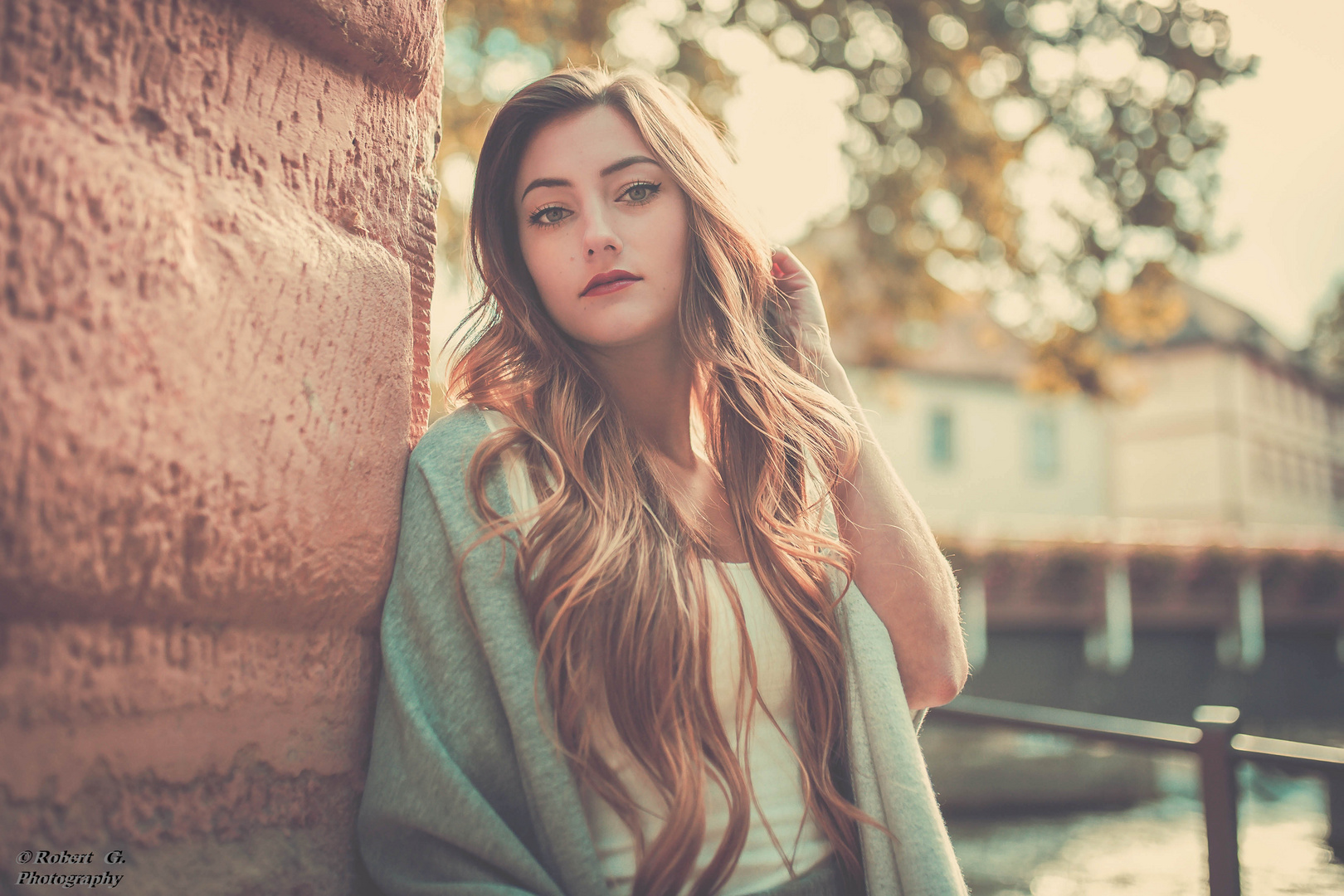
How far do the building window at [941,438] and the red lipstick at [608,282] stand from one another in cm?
2978

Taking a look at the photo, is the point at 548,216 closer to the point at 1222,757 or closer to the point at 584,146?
the point at 584,146

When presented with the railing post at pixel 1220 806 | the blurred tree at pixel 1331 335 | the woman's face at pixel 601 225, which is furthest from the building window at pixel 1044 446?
the woman's face at pixel 601 225

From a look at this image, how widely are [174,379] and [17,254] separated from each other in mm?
195

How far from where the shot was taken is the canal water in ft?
14.4

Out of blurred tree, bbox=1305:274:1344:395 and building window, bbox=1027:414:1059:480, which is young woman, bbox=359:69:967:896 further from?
blurred tree, bbox=1305:274:1344:395

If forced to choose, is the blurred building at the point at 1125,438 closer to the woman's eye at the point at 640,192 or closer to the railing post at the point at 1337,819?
the railing post at the point at 1337,819

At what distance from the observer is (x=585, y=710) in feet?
4.56

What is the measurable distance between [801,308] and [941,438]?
29899mm

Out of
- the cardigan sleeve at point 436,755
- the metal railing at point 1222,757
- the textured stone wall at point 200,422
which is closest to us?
the textured stone wall at point 200,422

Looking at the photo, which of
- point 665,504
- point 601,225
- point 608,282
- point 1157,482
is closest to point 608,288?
point 608,282

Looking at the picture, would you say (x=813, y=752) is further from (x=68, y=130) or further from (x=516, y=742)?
(x=68, y=130)

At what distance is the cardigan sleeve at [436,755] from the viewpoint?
4.04ft

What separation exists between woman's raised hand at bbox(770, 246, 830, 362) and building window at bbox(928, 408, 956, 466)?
29370mm

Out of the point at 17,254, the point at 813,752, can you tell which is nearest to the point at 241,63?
the point at 17,254
